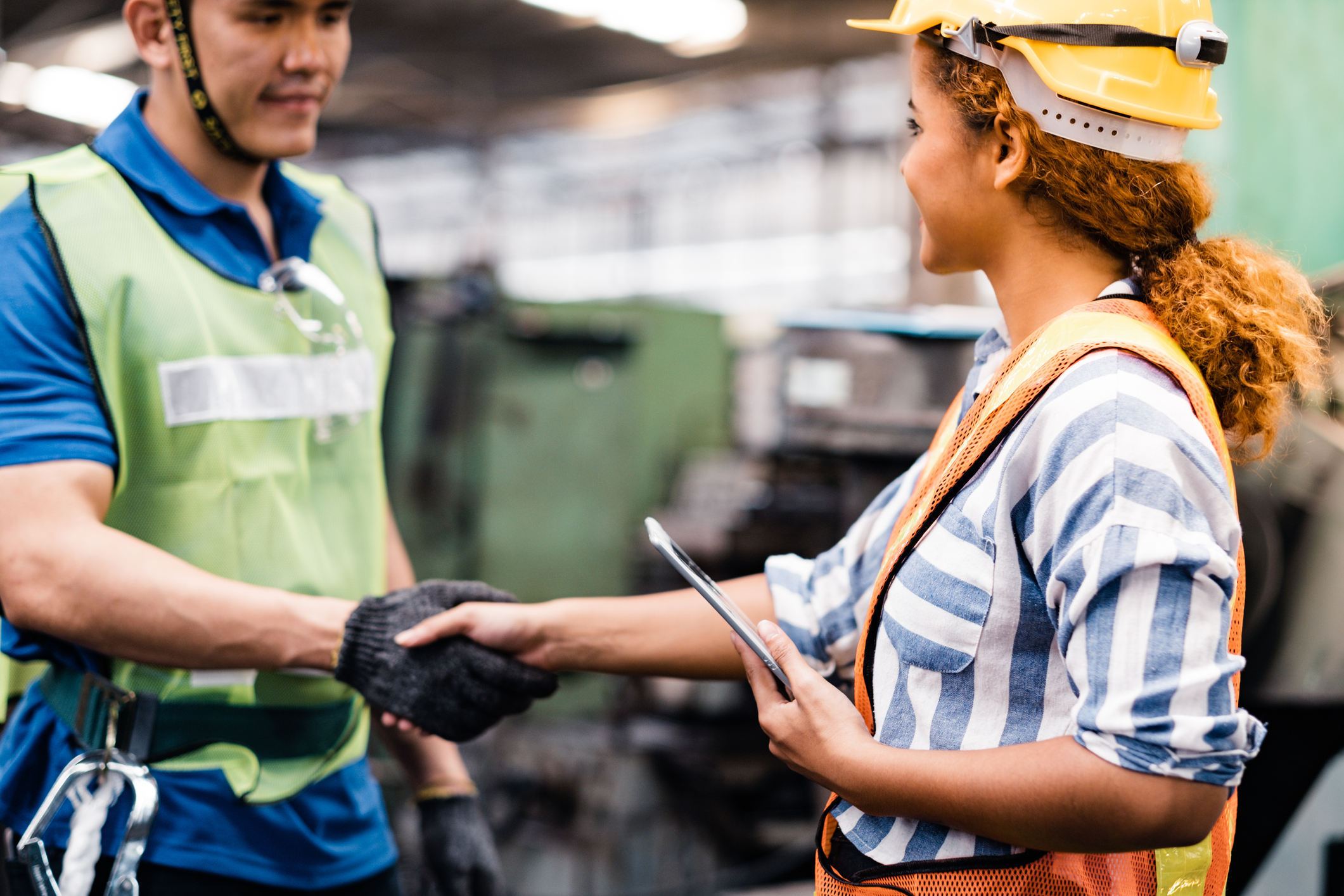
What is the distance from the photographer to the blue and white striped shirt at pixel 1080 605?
727 millimetres

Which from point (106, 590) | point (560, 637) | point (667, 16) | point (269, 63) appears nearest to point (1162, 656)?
point (560, 637)

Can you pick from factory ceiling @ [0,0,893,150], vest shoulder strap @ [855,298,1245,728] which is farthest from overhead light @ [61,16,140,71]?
vest shoulder strap @ [855,298,1245,728]

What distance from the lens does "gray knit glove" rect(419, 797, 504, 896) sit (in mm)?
1513

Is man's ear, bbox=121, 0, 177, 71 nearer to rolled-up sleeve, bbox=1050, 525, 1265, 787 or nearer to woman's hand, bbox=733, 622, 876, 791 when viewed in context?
woman's hand, bbox=733, 622, 876, 791

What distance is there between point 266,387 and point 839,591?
716mm

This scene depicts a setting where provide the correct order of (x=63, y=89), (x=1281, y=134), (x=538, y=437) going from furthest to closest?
(x=63, y=89) → (x=538, y=437) → (x=1281, y=134)

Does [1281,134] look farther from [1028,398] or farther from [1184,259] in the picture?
[1028,398]

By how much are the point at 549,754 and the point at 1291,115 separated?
306 centimetres

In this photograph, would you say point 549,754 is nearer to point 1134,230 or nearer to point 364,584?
point 364,584

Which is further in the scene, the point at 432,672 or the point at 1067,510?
the point at 432,672

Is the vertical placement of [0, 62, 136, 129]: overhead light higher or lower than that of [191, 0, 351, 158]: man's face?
lower

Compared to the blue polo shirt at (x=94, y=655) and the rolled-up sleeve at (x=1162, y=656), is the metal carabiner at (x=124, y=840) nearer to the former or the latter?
the blue polo shirt at (x=94, y=655)

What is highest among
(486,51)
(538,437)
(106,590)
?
(106,590)

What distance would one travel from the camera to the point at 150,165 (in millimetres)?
1278
